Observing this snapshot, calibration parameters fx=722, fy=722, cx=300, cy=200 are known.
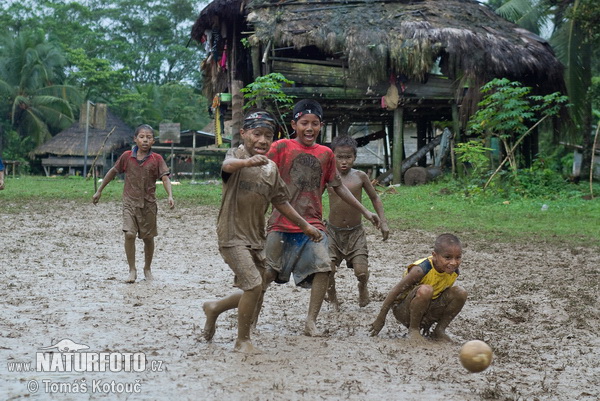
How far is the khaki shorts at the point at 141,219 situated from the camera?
715cm

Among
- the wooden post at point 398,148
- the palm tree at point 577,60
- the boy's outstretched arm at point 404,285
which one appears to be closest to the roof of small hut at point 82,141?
the wooden post at point 398,148

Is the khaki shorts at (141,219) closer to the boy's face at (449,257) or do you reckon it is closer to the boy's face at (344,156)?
the boy's face at (344,156)

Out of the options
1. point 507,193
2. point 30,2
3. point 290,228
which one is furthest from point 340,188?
point 30,2

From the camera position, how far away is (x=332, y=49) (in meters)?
19.0

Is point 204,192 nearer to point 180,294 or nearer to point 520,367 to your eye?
point 180,294

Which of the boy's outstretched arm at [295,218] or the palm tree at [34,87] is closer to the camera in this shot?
the boy's outstretched arm at [295,218]

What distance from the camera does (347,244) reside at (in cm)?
602

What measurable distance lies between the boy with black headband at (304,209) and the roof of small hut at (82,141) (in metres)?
32.9

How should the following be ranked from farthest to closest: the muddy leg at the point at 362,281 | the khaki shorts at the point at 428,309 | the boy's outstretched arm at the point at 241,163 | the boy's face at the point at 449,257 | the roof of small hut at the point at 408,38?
the roof of small hut at the point at 408,38
the muddy leg at the point at 362,281
the khaki shorts at the point at 428,309
the boy's face at the point at 449,257
the boy's outstretched arm at the point at 241,163

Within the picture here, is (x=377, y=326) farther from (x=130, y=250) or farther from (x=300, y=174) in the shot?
(x=130, y=250)

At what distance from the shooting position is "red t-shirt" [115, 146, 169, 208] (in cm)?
727

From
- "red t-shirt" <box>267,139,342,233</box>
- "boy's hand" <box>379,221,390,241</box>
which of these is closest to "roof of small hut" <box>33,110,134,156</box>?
"boy's hand" <box>379,221,390,241</box>

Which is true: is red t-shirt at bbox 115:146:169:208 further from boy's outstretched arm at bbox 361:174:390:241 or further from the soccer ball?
the soccer ball

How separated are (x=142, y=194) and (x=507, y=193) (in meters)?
10.7
